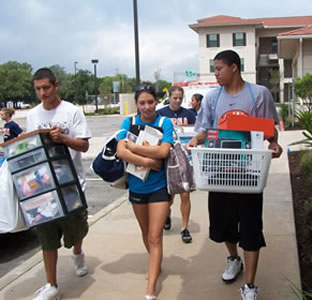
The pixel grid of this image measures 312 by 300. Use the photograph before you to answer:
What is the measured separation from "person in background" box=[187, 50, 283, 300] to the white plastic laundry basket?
0.34 m

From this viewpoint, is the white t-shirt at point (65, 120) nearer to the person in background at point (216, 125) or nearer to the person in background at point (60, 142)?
the person in background at point (60, 142)

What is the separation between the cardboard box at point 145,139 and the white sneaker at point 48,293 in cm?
123

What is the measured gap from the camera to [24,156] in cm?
366

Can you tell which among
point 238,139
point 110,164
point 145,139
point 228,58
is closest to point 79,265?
point 110,164

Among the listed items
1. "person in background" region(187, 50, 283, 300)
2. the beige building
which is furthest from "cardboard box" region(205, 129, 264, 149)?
the beige building

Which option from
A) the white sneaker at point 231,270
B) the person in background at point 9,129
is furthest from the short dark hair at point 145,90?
the person in background at point 9,129

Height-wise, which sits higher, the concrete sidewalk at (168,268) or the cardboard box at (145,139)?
the cardboard box at (145,139)

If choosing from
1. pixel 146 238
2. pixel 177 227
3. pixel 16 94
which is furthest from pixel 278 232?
pixel 16 94

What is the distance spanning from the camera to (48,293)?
3.90 m

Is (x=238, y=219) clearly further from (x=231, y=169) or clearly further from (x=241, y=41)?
(x=241, y=41)

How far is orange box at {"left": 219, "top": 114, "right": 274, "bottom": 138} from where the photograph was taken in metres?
3.25

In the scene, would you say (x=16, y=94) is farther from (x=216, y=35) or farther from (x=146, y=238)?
(x=146, y=238)

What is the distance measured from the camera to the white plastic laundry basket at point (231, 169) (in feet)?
10.4

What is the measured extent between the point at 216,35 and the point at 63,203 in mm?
46392
